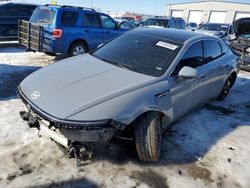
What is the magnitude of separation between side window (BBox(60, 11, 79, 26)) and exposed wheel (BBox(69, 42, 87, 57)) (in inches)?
26.6

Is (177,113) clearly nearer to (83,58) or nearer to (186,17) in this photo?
(83,58)

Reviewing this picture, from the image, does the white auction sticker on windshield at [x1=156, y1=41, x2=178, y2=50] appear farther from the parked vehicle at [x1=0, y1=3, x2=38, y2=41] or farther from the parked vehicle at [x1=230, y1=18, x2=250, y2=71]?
the parked vehicle at [x1=0, y1=3, x2=38, y2=41]

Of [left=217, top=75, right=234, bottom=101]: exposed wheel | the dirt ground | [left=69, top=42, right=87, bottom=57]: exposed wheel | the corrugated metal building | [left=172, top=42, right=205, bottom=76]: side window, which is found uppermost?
the corrugated metal building

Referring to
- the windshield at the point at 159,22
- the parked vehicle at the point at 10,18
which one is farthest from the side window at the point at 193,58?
the windshield at the point at 159,22

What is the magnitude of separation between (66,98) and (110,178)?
1096 millimetres

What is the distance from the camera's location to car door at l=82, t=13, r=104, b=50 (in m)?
9.07

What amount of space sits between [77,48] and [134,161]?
20.1 feet

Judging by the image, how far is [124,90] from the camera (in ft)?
10.4

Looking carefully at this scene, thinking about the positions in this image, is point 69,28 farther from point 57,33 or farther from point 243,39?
point 243,39

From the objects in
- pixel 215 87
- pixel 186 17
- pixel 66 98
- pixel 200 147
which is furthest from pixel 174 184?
pixel 186 17

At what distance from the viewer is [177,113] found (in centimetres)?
405

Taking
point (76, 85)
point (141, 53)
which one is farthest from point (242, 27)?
point (76, 85)

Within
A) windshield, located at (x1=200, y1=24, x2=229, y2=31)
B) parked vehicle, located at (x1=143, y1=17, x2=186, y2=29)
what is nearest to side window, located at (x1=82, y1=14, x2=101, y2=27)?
parked vehicle, located at (x1=143, y1=17, x2=186, y2=29)

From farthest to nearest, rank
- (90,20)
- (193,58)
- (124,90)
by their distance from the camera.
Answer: (90,20) → (193,58) → (124,90)
